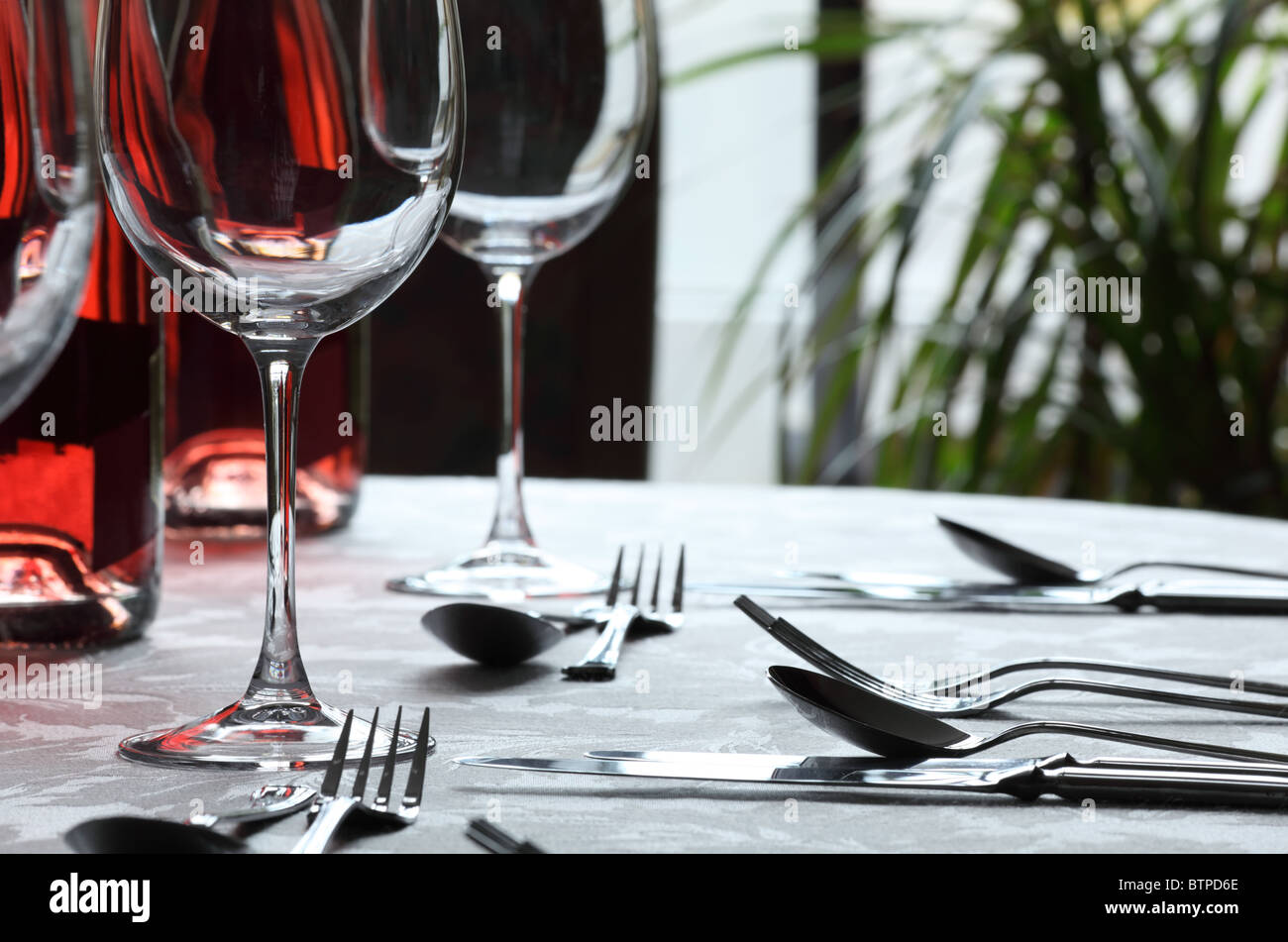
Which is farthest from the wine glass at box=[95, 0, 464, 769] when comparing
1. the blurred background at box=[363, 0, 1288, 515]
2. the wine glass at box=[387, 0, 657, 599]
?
the blurred background at box=[363, 0, 1288, 515]

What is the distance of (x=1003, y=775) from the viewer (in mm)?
291

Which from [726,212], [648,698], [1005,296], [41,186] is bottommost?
[648,698]

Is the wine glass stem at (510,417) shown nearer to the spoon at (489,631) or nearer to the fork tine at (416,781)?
the spoon at (489,631)

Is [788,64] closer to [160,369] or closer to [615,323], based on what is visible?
[615,323]

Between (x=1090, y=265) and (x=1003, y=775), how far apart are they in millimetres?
1400

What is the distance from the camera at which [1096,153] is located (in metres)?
1.58

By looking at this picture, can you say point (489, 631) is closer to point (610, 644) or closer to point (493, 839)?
point (610, 644)

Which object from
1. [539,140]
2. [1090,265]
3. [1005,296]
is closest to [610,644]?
[539,140]

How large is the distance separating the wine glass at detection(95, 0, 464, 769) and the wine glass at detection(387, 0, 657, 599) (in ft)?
0.76

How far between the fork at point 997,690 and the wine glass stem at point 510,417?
0.73 feet

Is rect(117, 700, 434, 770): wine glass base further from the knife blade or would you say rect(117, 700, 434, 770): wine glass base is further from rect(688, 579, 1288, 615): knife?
rect(688, 579, 1288, 615): knife

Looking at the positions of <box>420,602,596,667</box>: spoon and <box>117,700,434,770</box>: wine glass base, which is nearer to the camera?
<box>117,700,434,770</box>: wine glass base

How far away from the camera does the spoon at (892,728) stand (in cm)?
31

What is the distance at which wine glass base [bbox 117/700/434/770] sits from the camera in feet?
1.02
